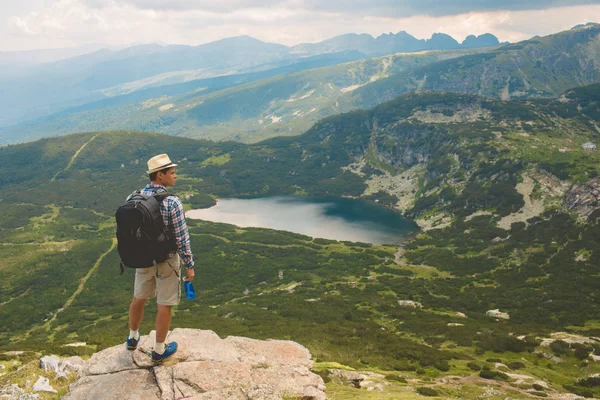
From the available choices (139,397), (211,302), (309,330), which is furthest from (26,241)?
(139,397)

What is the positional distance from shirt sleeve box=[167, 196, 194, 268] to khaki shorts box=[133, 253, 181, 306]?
0.41 meters

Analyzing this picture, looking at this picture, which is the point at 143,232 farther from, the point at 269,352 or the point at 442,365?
the point at 442,365

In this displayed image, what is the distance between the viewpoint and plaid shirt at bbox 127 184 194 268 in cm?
1148

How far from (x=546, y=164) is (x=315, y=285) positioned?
474ft

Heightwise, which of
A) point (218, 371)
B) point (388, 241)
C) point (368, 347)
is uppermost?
point (218, 371)

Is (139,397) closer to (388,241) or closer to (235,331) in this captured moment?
(235,331)

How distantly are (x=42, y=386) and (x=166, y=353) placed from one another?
4810 mm

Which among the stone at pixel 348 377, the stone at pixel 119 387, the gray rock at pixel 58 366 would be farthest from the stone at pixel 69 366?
the stone at pixel 348 377

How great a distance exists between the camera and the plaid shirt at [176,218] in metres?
11.5

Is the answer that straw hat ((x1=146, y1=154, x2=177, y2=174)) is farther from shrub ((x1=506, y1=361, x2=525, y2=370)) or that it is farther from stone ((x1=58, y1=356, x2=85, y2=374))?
shrub ((x1=506, y1=361, x2=525, y2=370))

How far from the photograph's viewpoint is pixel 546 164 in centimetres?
19025

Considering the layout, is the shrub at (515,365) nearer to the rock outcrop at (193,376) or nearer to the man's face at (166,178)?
the rock outcrop at (193,376)

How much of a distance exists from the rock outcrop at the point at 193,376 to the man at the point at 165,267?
94 centimetres

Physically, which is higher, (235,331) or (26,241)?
(235,331)
